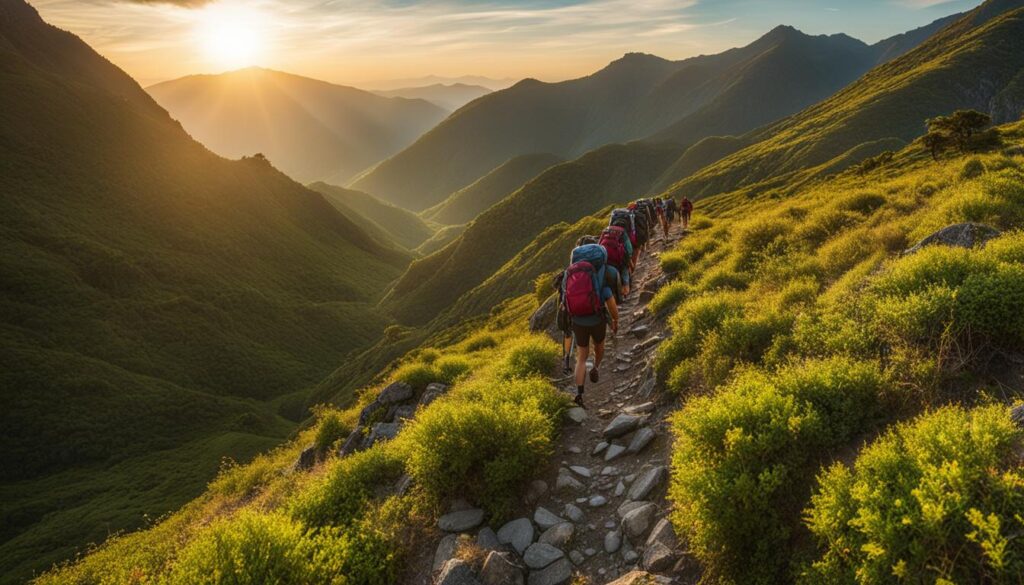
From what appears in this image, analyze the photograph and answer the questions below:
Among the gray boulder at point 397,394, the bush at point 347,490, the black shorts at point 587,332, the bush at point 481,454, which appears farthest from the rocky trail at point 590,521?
the gray boulder at point 397,394

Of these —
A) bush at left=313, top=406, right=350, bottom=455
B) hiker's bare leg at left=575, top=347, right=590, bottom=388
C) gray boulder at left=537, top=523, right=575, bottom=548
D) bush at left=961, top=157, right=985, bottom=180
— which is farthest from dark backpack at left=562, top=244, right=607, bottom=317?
bush at left=961, top=157, right=985, bottom=180

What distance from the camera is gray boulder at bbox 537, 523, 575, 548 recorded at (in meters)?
6.17

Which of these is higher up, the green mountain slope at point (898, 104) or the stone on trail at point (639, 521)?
the green mountain slope at point (898, 104)

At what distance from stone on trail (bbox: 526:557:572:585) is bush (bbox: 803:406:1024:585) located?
2707 mm

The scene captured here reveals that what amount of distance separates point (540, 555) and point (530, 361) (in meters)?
6.41

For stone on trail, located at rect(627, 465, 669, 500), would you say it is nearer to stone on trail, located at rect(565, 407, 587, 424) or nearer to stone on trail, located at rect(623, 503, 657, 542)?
stone on trail, located at rect(623, 503, 657, 542)

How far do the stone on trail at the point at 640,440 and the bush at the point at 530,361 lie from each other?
375cm

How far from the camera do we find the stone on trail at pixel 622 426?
26.9 ft

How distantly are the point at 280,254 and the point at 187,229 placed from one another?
22730 mm

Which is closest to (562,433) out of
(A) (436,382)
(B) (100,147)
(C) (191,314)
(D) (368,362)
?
(A) (436,382)

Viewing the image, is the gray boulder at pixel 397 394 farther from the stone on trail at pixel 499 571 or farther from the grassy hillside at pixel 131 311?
the grassy hillside at pixel 131 311

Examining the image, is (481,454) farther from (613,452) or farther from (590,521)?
(613,452)

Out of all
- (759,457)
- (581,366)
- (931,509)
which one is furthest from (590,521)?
(931,509)

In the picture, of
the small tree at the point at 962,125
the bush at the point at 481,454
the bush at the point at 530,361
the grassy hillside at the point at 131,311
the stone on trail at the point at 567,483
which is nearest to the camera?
the bush at the point at 481,454
